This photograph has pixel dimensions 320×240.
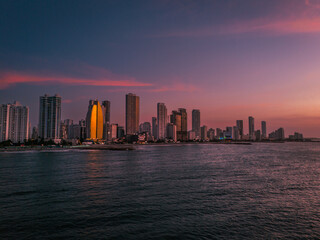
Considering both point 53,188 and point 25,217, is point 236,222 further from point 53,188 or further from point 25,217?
point 53,188

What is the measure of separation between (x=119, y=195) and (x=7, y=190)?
20.8 metres

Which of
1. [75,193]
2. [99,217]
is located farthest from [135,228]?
[75,193]

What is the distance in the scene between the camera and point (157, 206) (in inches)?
1231

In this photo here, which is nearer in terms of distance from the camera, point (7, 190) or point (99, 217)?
point (99, 217)

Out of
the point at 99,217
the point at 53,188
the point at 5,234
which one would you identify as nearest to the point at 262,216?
the point at 99,217

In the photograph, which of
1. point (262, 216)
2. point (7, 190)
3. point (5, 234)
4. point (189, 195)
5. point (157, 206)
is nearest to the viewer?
point (5, 234)

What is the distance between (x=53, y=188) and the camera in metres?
42.8

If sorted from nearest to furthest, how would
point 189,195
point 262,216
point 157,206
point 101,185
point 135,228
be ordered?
point 135,228
point 262,216
point 157,206
point 189,195
point 101,185

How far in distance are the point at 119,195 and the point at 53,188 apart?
14.3 meters

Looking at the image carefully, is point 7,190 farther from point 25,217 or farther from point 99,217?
point 99,217

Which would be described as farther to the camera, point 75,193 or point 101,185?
point 101,185

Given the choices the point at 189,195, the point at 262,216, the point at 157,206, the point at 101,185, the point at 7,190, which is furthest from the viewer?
the point at 101,185

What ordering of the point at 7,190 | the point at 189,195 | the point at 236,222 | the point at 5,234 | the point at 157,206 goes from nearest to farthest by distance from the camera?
the point at 5,234, the point at 236,222, the point at 157,206, the point at 189,195, the point at 7,190

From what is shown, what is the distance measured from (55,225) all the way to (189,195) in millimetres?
20408
